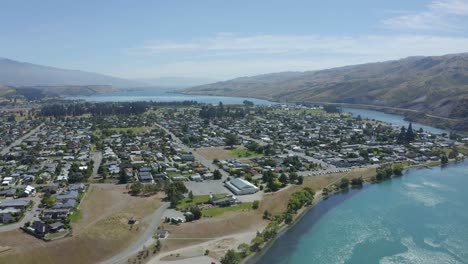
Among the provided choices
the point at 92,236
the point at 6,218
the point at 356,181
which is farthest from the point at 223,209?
the point at 356,181

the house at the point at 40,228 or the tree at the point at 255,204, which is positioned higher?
the house at the point at 40,228

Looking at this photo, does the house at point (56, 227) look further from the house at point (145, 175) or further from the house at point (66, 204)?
the house at point (145, 175)

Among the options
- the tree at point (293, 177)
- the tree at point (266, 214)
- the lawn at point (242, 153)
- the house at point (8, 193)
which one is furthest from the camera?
the lawn at point (242, 153)

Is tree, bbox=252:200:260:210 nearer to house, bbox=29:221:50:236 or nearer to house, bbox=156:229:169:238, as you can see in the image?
house, bbox=156:229:169:238

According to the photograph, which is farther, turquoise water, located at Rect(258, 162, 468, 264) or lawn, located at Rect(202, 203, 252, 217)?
lawn, located at Rect(202, 203, 252, 217)

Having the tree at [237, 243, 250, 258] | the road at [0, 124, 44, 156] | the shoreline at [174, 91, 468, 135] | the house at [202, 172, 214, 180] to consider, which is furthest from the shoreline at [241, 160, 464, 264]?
the road at [0, 124, 44, 156]

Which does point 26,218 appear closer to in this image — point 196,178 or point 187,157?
point 196,178

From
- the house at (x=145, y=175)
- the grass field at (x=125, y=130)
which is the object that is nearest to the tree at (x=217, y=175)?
the house at (x=145, y=175)
